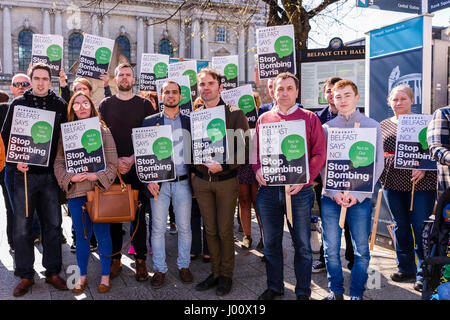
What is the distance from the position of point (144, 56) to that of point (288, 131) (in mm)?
4318

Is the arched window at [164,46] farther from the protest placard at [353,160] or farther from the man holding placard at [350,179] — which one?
the protest placard at [353,160]

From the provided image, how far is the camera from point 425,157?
173 inches

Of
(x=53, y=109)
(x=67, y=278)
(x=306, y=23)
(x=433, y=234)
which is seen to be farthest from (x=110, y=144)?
(x=306, y=23)

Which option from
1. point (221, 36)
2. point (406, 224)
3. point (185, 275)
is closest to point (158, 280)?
point (185, 275)

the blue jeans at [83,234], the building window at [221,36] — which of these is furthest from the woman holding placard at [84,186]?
the building window at [221,36]

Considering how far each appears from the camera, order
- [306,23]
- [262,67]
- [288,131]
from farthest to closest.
Result: [306,23] → [262,67] → [288,131]

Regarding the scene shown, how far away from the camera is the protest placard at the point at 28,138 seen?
4.16m

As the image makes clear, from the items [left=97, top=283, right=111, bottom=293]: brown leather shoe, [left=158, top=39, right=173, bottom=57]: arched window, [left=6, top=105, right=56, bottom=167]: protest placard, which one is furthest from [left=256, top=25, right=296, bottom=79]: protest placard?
[left=158, top=39, right=173, bottom=57]: arched window

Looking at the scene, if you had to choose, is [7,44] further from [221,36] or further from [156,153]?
[156,153]

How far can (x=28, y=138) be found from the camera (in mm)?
4191

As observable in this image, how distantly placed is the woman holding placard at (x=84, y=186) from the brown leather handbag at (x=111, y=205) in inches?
3.4

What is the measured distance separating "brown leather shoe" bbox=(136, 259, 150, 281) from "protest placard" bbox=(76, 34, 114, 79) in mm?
2991

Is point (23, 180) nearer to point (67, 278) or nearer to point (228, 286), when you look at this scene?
point (67, 278)

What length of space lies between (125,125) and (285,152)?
1989mm
